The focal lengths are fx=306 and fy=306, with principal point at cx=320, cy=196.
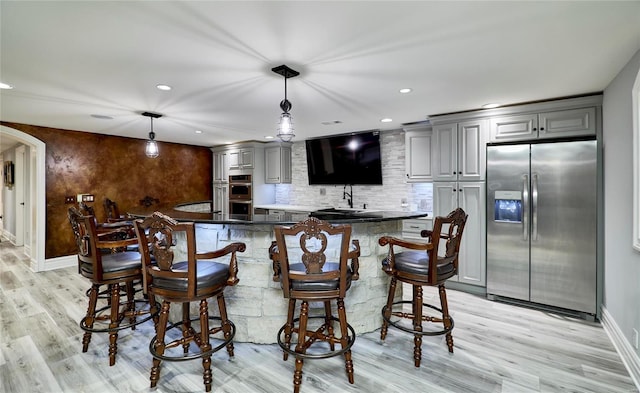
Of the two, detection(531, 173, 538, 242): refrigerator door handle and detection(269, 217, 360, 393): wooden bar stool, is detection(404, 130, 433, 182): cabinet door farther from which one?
detection(269, 217, 360, 393): wooden bar stool

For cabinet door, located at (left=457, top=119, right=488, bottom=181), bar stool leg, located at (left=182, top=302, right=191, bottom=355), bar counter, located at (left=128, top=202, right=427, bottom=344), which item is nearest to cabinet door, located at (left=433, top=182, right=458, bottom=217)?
cabinet door, located at (left=457, top=119, right=488, bottom=181)

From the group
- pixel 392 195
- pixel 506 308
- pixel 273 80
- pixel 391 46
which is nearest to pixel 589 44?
pixel 391 46

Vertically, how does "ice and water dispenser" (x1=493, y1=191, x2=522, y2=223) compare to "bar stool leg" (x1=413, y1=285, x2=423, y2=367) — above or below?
above

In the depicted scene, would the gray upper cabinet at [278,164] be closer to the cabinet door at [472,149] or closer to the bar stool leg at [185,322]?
the cabinet door at [472,149]

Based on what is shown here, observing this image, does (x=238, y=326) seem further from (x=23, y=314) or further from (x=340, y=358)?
(x=23, y=314)

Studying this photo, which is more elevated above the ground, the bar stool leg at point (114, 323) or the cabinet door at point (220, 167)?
the cabinet door at point (220, 167)

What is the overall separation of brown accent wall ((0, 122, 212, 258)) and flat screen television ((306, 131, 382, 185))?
2.90 metres

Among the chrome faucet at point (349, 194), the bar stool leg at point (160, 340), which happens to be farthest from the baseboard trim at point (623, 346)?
the chrome faucet at point (349, 194)

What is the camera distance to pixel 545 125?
3.45m

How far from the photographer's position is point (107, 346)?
2594 millimetres

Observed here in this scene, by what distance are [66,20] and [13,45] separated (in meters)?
0.69

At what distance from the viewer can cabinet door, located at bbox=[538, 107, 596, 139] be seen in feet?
10.6

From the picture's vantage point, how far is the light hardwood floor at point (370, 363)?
82.1 inches

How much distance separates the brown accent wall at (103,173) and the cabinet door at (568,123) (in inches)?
252
